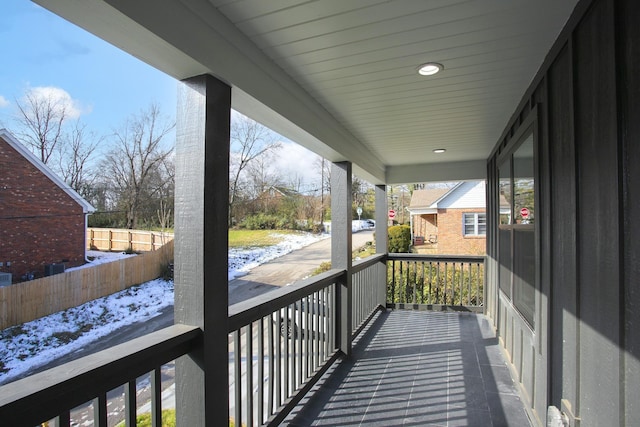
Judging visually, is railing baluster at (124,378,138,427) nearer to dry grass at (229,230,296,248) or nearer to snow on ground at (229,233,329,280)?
snow on ground at (229,233,329,280)

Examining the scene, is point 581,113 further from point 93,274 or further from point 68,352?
point 68,352

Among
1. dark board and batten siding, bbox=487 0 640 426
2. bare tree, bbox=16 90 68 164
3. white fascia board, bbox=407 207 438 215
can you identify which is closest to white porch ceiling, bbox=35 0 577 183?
dark board and batten siding, bbox=487 0 640 426

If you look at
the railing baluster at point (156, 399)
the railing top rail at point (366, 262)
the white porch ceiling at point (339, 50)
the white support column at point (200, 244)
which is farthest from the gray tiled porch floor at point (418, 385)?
the white porch ceiling at point (339, 50)

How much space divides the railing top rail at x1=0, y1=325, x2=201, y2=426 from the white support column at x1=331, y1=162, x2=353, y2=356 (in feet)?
7.75

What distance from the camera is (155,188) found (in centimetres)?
364

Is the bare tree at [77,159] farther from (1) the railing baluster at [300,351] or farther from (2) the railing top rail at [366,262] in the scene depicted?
(2) the railing top rail at [366,262]

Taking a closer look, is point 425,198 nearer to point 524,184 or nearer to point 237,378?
point 524,184

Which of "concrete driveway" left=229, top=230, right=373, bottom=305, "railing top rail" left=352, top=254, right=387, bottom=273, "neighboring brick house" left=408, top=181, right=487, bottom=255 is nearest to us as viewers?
"railing top rail" left=352, top=254, right=387, bottom=273

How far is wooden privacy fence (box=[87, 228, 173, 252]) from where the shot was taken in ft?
10.0

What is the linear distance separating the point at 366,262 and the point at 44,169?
11.9 ft

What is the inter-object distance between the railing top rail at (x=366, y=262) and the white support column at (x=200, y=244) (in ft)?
8.74

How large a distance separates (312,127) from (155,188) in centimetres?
199

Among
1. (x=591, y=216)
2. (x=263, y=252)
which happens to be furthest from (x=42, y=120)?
(x=263, y=252)

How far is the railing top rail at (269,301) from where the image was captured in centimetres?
192
